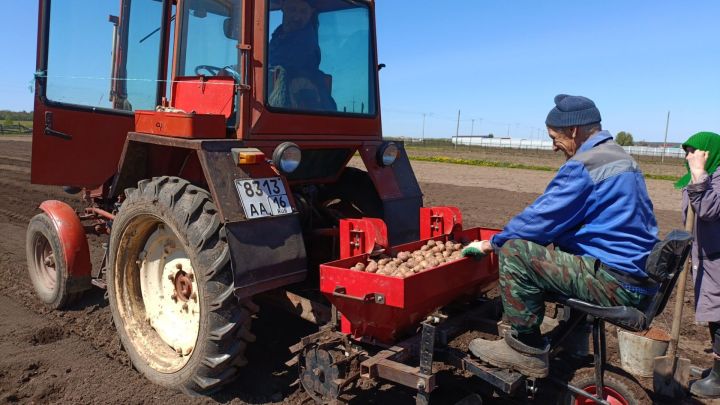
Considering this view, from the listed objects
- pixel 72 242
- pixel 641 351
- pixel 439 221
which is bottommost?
pixel 641 351

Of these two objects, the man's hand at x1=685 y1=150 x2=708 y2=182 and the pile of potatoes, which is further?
the man's hand at x1=685 y1=150 x2=708 y2=182

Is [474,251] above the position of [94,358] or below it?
above

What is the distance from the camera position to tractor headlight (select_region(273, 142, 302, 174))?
3271mm

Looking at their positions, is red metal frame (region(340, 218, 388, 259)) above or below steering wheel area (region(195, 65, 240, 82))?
below

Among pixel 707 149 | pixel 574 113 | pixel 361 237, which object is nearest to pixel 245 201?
pixel 361 237

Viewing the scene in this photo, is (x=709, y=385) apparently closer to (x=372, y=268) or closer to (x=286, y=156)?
(x=372, y=268)

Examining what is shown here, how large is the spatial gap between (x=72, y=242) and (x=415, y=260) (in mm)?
3289

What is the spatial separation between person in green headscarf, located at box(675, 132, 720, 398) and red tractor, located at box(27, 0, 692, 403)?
4.54ft

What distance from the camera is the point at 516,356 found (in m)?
2.77

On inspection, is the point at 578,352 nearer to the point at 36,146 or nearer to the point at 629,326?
the point at 629,326

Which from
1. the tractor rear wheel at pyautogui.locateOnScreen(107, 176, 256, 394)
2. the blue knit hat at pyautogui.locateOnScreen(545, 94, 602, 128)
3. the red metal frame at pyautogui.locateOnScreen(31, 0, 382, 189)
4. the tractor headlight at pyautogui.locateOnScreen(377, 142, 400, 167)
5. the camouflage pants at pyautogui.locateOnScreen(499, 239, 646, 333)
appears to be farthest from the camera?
the tractor headlight at pyautogui.locateOnScreen(377, 142, 400, 167)

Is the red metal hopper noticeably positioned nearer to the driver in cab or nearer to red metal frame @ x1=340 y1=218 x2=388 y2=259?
red metal frame @ x1=340 y1=218 x2=388 y2=259

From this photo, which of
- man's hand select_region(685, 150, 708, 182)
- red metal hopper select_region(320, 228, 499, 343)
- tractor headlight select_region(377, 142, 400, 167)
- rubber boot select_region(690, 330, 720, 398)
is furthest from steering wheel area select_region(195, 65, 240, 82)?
rubber boot select_region(690, 330, 720, 398)

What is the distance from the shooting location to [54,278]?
5184 mm
